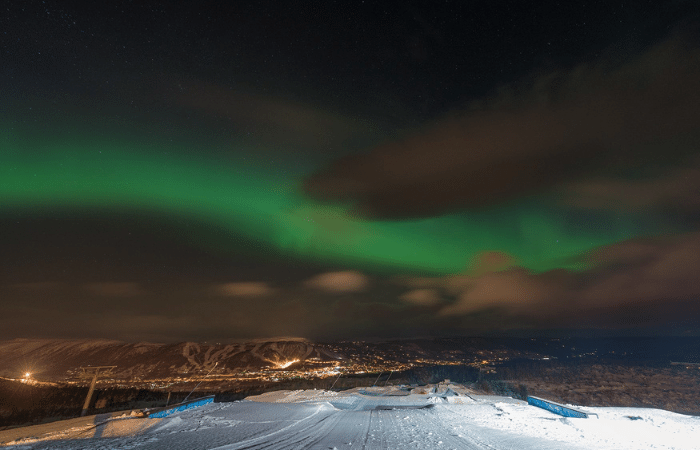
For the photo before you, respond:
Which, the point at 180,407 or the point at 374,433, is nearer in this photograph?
the point at 374,433

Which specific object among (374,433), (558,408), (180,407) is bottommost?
(180,407)

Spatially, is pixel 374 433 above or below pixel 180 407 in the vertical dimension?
above

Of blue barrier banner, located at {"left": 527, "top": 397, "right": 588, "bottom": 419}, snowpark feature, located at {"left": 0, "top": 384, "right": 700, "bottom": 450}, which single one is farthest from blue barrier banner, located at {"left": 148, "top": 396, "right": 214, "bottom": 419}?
blue barrier banner, located at {"left": 527, "top": 397, "right": 588, "bottom": 419}

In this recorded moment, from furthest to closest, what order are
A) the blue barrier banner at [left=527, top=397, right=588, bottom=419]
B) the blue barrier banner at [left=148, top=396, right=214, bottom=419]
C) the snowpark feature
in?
the blue barrier banner at [left=148, top=396, right=214, bottom=419] < the blue barrier banner at [left=527, top=397, right=588, bottom=419] < the snowpark feature

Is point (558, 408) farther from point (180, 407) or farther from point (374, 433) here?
point (180, 407)

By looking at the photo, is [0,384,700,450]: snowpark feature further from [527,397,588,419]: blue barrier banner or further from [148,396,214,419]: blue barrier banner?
[527,397,588,419]: blue barrier banner

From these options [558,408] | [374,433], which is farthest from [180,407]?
[558,408]

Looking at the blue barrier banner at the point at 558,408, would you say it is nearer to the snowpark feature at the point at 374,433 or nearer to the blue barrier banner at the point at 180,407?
the snowpark feature at the point at 374,433

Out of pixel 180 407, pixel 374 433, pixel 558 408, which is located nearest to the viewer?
pixel 374 433

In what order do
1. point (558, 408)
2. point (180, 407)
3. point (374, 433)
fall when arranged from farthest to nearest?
point (180, 407), point (558, 408), point (374, 433)

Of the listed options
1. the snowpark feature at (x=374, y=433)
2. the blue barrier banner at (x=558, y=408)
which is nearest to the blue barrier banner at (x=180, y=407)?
the snowpark feature at (x=374, y=433)
